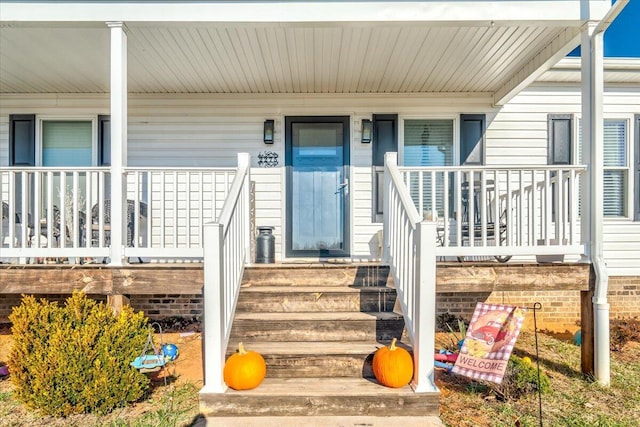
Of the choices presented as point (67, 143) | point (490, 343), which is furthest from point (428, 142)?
point (67, 143)

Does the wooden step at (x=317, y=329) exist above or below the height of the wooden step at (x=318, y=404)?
above

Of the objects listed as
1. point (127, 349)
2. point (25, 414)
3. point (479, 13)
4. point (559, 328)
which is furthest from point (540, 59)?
point (25, 414)

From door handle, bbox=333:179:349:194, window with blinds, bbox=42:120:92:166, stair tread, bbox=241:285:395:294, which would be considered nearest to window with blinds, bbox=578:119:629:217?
door handle, bbox=333:179:349:194

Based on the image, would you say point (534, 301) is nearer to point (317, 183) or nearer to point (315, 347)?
point (317, 183)

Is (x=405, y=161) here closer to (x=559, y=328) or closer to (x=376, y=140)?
(x=376, y=140)

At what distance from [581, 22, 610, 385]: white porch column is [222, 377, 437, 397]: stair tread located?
6.61 ft

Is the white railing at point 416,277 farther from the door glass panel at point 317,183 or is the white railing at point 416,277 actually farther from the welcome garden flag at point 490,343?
the door glass panel at point 317,183

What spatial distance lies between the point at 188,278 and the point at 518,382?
290 cm

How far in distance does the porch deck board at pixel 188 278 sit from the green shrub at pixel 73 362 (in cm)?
63

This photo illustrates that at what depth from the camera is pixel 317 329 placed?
136 inches

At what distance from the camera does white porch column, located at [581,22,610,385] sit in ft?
12.3

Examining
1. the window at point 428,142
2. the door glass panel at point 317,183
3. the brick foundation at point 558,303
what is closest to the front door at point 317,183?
the door glass panel at point 317,183

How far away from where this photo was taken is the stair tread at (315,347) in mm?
3174

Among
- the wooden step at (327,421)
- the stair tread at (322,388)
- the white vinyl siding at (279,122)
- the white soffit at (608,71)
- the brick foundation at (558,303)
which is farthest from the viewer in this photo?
the white vinyl siding at (279,122)
